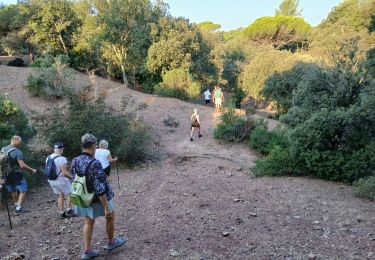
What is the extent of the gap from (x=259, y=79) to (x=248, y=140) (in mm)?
12731

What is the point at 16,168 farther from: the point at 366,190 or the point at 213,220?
the point at 366,190

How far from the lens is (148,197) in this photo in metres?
7.98

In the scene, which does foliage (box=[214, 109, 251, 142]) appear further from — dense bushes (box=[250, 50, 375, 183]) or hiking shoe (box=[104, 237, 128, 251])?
hiking shoe (box=[104, 237, 128, 251])

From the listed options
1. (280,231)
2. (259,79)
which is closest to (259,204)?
(280,231)

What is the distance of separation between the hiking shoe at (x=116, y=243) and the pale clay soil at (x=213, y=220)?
0.24ft

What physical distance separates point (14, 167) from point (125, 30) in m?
19.3

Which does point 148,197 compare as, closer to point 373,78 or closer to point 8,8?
point 373,78

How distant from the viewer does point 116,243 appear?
5.21 metres

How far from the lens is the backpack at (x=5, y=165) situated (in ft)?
21.9

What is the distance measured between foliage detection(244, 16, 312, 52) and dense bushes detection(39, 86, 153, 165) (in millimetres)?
40181

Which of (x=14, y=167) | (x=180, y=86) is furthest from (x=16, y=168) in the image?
(x=180, y=86)

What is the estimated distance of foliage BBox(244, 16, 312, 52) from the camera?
48.5m

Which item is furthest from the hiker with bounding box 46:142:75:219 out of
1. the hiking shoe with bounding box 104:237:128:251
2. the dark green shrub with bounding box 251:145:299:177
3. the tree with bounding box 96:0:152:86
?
the tree with bounding box 96:0:152:86

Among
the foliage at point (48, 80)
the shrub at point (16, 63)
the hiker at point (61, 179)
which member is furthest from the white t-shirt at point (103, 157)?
the shrub at point (16, 63)
